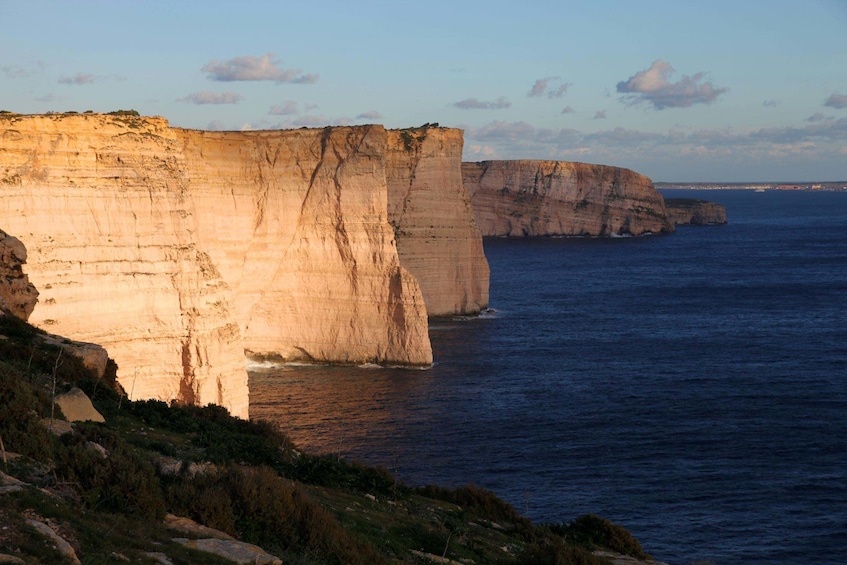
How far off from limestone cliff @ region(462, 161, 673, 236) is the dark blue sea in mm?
61051

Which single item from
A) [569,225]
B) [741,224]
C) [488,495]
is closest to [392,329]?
[488,495]

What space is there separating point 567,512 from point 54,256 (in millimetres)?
18861

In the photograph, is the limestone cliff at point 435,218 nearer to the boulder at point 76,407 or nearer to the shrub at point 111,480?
the boulder at point 76,407

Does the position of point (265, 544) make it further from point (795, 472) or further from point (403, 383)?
point (403, 383)

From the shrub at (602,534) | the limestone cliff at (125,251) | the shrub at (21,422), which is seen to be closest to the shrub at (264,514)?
the shrub at (21,422)

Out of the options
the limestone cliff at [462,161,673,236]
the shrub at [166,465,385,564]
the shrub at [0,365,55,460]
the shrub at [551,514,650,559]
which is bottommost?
the shrub at [551,514,650,559]

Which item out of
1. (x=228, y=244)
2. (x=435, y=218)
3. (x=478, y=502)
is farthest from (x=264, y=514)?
(x=435, y=218)

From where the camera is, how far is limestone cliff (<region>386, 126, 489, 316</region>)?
65.8 metres

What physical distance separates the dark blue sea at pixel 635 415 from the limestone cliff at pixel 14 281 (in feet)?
31.3

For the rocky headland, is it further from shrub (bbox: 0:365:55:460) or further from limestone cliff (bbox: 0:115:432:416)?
shrub (bbox: 0:365:55:460)

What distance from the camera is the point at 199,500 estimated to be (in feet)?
36.3

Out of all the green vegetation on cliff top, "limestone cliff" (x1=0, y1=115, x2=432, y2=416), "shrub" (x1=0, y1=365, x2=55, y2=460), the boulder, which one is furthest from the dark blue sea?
"shrub" (x1=0, y1=365, x2=55, y2=460)

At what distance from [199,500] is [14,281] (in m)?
13.3

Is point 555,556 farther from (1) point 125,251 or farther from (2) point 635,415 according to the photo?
(2) point 635,415
